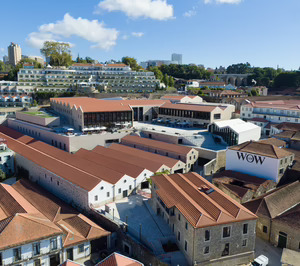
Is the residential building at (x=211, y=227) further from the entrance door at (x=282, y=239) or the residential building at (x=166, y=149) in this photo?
the residential building at (x=166, y=149)

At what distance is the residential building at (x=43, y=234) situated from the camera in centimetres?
2420

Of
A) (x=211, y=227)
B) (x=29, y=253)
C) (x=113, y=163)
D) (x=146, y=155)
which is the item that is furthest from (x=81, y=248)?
(x=146, y=155)

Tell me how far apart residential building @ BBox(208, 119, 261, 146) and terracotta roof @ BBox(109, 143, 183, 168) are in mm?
13248

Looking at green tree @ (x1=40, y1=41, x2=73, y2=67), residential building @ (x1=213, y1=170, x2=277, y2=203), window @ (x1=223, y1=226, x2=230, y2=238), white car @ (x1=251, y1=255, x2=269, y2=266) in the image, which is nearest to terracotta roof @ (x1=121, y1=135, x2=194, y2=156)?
residential building @ (x1=213, y1=170, x2=277, y2=203)

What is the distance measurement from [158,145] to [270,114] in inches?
1199

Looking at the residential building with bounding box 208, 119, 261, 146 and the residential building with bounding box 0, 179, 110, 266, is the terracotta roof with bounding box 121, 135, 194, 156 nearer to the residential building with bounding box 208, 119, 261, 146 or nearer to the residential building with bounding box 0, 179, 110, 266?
the residential building with bounding box 208, 119, 261, 146

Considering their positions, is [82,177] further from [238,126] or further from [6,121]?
[6,121]

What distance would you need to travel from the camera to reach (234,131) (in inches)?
1948

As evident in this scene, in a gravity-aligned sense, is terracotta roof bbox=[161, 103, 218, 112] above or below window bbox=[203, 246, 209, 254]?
above

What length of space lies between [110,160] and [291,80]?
103458 millimetres

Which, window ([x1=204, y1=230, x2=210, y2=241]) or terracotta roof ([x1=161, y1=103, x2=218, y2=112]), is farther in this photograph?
terracotta roof ([x1=161, y1=103, x2=218, y2=112])

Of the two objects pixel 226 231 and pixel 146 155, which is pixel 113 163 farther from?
pixel 226 231

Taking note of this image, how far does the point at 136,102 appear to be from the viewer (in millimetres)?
69500

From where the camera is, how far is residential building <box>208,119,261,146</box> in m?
49.6
